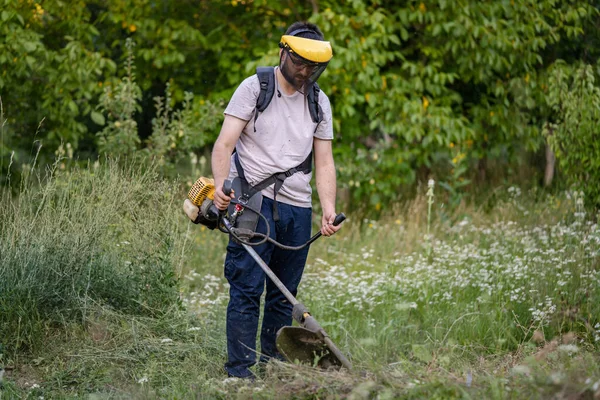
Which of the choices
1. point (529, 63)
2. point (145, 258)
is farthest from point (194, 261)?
point (529, 63)

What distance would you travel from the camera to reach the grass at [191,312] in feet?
13.5

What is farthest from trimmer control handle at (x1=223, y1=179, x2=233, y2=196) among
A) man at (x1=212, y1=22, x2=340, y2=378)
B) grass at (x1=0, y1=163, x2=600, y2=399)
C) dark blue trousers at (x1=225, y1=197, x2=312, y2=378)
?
grass at (x1=0, y1=163, x2=600, y2=399)

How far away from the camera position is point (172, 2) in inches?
378

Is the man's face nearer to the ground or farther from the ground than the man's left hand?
farther from the ground

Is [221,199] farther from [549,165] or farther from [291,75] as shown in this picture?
[549,165]

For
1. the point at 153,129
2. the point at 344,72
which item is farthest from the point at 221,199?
the point at 344,72

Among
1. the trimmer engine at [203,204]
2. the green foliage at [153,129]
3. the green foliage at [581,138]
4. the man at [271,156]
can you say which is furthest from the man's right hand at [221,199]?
the green foliage at [581,138]

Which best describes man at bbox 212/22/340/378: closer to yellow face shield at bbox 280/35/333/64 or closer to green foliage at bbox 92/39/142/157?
yellow face shield at bbox 280/35/333/64

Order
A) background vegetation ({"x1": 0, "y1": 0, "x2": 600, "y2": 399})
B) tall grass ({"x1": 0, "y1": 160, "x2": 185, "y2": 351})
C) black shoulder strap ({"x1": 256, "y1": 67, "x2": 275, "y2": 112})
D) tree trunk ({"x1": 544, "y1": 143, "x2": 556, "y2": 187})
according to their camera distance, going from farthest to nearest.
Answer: tree trunk ({"x1": 544, "y1": 143, "x2": 556, "y2": 187}), tall grass ({"x1": 0, "y1": 160, "x2": 185, "y2": 351}), background vegetation ({"x1": 0, "y1": 0, "x2": 600, "y2": 399}), black shoulder strap ({"x1": 256, "y1": 67, "x2": 275, "y2": 112})

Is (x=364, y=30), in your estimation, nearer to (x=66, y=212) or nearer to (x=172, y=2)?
(x=172, y=2)

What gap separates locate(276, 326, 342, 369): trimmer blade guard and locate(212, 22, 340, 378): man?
384mm

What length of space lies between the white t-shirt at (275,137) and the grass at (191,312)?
3.27 ft

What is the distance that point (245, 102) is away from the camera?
458cm

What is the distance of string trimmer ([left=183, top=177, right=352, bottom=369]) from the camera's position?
13.7 ft
